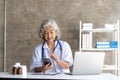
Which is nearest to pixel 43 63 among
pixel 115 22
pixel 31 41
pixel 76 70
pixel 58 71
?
pixel 58 71

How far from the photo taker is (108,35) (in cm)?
534

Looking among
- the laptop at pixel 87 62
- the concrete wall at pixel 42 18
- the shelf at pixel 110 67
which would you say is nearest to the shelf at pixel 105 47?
the shelf at pixel 110 67

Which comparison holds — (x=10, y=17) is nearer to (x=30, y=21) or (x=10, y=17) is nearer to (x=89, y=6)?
(x=30, y=21)

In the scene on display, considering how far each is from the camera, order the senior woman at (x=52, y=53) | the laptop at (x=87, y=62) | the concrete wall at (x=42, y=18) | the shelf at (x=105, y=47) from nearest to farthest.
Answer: the laptop at (x=87, y=62), the senior woman at (x=52, y=53), the shelf at (x=105, y=47), the concrete wall at (x=42, y=18)

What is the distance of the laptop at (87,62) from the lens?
3225 mm

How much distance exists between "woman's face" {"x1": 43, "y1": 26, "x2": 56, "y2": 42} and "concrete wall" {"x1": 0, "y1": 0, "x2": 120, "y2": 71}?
135 centimetres

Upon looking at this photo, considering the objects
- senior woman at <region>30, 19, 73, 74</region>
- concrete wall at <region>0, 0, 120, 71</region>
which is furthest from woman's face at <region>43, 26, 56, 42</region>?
concrete wall at <region>0, 0, 120, 71</region>

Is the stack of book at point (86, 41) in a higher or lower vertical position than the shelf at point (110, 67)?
higher

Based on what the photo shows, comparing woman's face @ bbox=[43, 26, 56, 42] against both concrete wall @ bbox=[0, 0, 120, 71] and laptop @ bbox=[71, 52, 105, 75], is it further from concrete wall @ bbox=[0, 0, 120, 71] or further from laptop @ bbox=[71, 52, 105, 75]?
concrete wall @ bbox=[0, 0, 120, 71]

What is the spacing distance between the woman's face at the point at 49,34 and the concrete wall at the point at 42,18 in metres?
1.35

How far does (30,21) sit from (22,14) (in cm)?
21

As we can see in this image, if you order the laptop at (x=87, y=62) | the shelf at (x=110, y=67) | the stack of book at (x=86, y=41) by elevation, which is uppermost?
the stack of book at (x=86, y=41)

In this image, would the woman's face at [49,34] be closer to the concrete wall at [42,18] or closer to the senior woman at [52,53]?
the senior woman at [52,53]

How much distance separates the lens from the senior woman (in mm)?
3834
